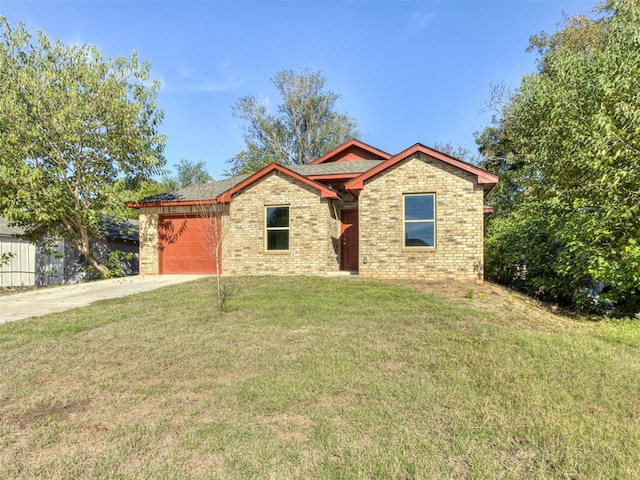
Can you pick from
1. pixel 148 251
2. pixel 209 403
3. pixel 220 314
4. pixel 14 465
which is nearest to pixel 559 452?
pixel 209 403

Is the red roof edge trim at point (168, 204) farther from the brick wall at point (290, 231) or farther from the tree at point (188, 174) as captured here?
the tree at point (188, 174)

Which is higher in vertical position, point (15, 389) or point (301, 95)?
point (301, 95)

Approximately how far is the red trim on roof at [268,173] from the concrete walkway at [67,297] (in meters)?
3.43

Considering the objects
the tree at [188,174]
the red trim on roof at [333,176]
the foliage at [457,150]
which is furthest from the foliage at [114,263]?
the tree at [188,174]

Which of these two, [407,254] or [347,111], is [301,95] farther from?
[407,254]

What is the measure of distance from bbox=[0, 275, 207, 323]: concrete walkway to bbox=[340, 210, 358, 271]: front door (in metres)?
6.08

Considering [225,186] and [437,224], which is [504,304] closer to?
[437,224]

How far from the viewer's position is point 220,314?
7160 millimetres

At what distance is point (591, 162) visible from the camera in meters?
7.26

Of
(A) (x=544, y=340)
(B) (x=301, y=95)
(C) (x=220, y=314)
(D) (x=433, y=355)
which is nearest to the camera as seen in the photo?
(D) (x=433, y=355)

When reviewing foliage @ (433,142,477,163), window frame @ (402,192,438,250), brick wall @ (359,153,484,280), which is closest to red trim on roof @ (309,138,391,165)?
brick wall @ (359,153,484,280)

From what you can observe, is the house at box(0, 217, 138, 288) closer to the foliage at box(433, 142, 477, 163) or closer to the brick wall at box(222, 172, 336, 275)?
the brick wall at box(222, 172, 336, 275)

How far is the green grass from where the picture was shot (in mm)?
2633

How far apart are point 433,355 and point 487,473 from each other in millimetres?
2336
